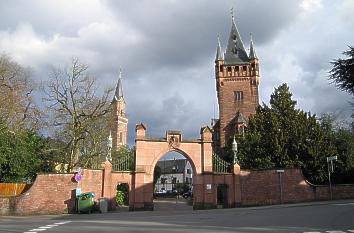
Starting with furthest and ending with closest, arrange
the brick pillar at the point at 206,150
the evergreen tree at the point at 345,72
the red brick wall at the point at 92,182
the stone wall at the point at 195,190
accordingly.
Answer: the brick pillar at the point at 206,150, the red brick wall at the point at 92,182, the stone wall at the point at 195,190, the evergreen tree at the point at 345,72

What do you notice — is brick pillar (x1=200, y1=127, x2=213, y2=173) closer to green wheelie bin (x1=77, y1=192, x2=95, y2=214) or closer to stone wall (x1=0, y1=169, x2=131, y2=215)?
stone wall (x1=0, y1=169, x2=131, y2=215)

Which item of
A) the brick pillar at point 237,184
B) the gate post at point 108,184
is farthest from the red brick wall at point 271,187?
the gate post at point 108,184

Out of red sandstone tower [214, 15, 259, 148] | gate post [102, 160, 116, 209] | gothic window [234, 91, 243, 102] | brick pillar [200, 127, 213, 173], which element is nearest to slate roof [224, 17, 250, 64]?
red sandstone tower [214, 15, 259, 148]

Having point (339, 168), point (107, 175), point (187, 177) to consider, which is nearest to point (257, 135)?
point (339, 168)

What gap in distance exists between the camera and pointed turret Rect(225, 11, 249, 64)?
7262 cm

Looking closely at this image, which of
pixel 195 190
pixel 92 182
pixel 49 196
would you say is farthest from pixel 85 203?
pixel 195 190

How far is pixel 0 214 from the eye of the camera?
2720cm

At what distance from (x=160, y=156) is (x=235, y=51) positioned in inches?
1857

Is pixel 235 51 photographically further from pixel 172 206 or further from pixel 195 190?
pixel 195 190

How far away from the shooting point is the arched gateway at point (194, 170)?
Result: 29891 millimetres

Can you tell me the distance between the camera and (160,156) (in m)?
30.8

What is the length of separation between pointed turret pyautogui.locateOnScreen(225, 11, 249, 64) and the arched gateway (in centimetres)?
4320

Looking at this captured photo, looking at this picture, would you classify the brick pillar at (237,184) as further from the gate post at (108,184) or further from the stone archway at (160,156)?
the gate post at (108,184)

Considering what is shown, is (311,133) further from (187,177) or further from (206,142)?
(187,177)
